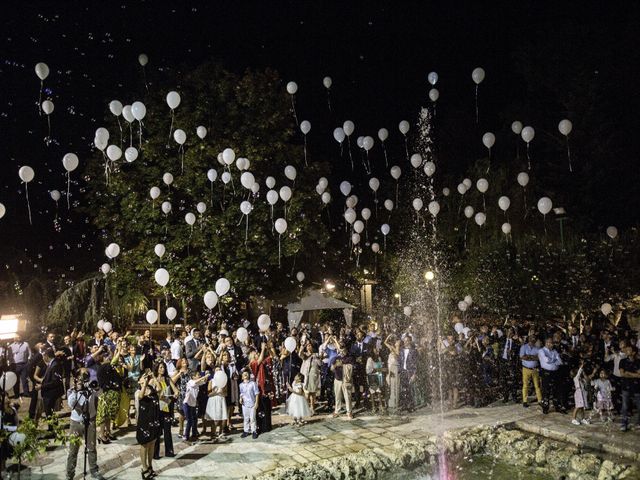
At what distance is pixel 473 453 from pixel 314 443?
112 inches

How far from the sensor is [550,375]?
1045 cm

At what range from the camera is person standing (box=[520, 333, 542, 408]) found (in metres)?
10.6

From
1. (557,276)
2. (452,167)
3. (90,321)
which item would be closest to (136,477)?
(90,321)

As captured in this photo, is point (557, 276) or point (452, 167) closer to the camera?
point (557, 276)

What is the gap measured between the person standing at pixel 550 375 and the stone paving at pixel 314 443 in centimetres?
34

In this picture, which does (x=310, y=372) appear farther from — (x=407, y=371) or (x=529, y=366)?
(x=529, y=366)

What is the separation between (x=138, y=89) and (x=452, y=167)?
1830cm

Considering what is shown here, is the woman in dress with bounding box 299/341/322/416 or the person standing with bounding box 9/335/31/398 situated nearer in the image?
the woman in dress with bounding box 299/341/322/416

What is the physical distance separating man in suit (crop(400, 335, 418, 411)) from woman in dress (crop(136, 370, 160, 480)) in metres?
5.96

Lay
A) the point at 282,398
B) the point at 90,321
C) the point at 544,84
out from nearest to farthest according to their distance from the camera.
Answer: the point at 282,398, the point at 90,321, the point at 544,84

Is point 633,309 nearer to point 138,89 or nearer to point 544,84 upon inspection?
point 544,84

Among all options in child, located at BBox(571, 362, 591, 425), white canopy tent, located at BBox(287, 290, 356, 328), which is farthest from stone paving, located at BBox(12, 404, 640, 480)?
white canopy tent, located at BBox(287, 290, 356, 328)

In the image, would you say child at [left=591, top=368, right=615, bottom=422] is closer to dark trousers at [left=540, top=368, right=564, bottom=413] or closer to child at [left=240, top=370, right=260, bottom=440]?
dark trousers at [left=540, top=368, right=564, bottom=413]

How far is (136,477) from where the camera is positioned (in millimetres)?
7496
